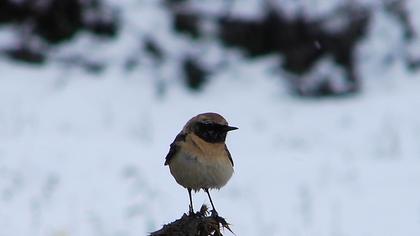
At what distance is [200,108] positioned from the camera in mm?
14023

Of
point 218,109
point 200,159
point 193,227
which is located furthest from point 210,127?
point 218,109

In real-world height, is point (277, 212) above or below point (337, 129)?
below

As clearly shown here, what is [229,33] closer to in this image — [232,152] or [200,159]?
[232,152]

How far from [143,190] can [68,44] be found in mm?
6445

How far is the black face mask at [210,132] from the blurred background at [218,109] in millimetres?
3621

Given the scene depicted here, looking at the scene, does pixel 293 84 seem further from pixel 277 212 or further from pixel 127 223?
pixel 127 223

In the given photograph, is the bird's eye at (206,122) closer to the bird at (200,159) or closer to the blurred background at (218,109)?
the bird at (200,159)

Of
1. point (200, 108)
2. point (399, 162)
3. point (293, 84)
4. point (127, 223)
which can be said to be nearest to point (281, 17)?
point (293, 84)

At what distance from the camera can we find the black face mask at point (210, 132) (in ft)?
13.8

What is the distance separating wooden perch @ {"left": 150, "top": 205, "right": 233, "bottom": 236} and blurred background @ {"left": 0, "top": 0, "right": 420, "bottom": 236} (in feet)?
15.9

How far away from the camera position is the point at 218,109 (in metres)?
14.0

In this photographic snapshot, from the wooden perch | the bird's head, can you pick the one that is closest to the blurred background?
the bird's head

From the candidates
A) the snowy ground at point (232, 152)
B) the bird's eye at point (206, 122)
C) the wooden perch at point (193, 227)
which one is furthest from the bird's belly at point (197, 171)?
the snowy ground at point (232, 152)

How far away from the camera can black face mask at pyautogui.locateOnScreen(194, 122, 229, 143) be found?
4.21 metres
